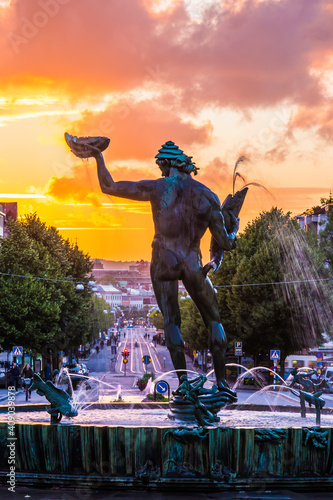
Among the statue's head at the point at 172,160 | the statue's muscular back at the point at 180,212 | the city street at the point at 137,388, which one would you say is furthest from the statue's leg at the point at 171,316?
the statue's head at the point at 172,160

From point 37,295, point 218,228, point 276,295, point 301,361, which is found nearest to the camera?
point 218,228

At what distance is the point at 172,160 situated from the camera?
1381 centimetres

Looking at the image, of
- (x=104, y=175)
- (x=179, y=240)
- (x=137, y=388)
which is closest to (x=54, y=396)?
(x=179, y=240)

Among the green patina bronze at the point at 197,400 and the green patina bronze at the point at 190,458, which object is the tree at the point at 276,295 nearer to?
the green patina bronze at the point at 197,400

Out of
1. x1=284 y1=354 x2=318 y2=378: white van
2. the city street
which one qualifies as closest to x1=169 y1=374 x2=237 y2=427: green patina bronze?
the city street

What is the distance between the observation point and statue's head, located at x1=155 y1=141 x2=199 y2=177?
45.3 feet

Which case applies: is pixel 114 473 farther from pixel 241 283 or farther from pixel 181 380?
pixel 241 283

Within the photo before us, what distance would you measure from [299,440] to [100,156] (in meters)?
5.52

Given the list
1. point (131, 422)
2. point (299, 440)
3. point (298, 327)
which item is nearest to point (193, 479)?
point (299, 440)

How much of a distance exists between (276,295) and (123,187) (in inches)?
1523

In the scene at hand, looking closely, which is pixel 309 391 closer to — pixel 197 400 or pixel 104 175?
pixel 197 400

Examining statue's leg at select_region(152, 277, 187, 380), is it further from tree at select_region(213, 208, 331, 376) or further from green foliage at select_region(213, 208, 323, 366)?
green foliage at select_region(213, 208, 323, 366)

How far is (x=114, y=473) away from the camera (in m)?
10.7

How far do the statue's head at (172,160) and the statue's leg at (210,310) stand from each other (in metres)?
1.75
